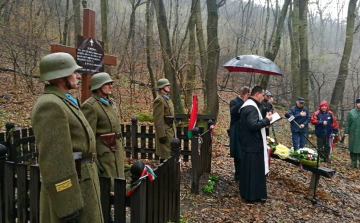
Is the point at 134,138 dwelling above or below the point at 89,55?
below

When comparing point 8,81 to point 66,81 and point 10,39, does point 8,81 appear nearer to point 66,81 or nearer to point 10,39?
point 10,39

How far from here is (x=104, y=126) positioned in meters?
3.81

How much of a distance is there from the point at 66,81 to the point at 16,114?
378 inches

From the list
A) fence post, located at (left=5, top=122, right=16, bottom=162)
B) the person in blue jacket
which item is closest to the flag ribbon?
fence post, located at (left=5, top=122, right=16, bottom=162)

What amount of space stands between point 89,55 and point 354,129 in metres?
8.36

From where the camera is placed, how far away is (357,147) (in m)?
8.65

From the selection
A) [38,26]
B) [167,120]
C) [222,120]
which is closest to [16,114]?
[38,26]

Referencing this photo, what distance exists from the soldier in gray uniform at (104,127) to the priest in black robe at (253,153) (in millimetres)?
2419

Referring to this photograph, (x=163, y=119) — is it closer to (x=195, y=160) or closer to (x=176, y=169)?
(x=195, y=160)

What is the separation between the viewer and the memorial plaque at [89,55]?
4.81m

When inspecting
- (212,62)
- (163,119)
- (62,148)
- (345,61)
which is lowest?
(163,119)

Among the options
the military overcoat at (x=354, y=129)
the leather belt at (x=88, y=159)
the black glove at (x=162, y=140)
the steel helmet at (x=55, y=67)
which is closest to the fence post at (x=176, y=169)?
the leather belt at (x=88, y=159)

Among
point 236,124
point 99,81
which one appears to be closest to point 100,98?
point 99,81

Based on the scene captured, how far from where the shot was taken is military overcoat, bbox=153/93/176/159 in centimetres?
593
